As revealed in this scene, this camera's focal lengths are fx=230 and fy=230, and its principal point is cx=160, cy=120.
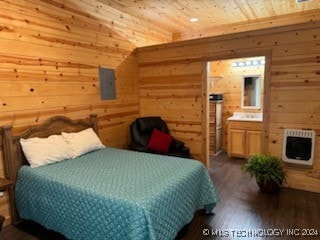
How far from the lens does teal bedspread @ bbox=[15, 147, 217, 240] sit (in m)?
1.83

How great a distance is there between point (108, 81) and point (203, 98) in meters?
1.68

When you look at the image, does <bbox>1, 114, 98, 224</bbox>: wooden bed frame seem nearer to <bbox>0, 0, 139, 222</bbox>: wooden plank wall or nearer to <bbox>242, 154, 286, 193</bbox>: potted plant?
<bbox>0, 0, 139, 222</bbox>: wooden plank wall

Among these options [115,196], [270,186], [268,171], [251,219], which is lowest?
[251,219]

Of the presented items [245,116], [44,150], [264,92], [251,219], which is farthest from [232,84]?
[44,150]

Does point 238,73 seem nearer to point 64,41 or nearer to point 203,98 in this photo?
point 203,98

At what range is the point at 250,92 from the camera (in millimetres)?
5105

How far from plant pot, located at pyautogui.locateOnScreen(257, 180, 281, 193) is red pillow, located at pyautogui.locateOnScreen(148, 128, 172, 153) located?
1518 millimetres

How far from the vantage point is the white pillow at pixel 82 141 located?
10.0ft

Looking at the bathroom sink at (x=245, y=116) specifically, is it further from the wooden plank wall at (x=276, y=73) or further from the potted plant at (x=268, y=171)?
the potted plant at (x=268, y=171)

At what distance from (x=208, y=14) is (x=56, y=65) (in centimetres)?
294

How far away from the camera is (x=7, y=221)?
2699mm

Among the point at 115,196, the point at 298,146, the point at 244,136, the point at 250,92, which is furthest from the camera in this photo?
the point at 250,92

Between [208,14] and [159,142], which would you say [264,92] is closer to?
[159,142]

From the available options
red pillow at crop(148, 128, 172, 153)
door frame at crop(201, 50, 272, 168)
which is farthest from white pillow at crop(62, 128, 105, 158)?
door frame at crop(201, 50, 272, 168)
